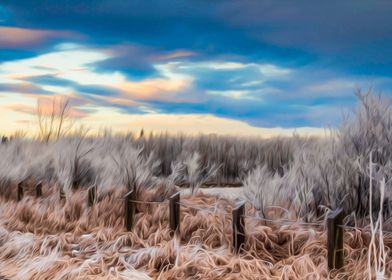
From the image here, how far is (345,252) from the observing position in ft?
21.3

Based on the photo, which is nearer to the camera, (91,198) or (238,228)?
(238,228)

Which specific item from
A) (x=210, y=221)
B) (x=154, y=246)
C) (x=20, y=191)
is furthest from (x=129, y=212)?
(x=20, y=191)

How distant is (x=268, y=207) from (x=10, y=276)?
125 inches

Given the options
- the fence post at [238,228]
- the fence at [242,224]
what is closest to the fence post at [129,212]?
the fence at [242,224]

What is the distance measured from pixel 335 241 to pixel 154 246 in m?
2.29

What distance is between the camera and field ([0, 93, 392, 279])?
655 centimetres

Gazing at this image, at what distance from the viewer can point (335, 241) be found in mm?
6059

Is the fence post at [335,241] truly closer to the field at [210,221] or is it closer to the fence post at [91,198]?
the field at [210,221]

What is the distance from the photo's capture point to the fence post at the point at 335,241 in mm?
6043

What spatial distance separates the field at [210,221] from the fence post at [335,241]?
0.29 feet

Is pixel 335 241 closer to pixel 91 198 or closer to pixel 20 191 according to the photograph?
pixel 91 198

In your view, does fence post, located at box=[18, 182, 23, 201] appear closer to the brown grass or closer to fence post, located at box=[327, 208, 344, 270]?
the brown grass

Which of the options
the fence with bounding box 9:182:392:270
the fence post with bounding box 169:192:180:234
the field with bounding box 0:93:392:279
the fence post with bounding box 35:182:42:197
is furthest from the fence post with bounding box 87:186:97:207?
the fence post with bounding box 169:192:180:234

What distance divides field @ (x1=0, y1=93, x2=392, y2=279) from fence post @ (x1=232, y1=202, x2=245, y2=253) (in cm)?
7
